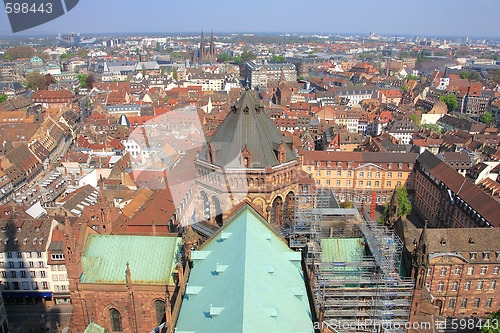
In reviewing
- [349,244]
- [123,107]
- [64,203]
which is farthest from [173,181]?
[123,107]

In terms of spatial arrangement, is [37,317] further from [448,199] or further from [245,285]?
[448,199]

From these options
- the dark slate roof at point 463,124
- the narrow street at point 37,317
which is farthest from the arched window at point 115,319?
the dark slate roof at point 463,124

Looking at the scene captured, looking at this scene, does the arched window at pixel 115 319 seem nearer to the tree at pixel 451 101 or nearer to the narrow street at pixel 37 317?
the narrow street at pixel 37 317

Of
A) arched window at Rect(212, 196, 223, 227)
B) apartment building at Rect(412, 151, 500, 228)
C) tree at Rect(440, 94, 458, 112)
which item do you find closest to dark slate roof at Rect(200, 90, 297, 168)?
arched window at Rect(212, 196, 223, 227)

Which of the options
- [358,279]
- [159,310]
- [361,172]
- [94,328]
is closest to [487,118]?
[361,172]

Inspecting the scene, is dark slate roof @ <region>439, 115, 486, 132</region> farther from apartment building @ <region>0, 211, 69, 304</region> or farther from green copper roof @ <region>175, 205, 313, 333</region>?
apartment building @ <region>0, 211, 69, 304</region>

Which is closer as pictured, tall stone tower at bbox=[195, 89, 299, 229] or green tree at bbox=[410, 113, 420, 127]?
tall stone tower at bbox=[195, 89, 299, 229]
